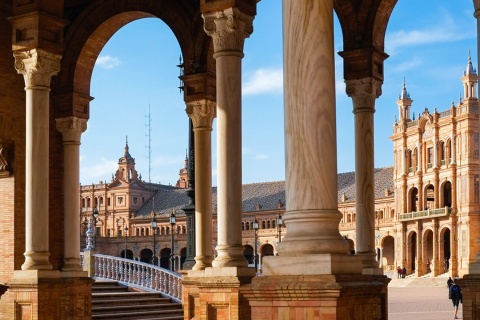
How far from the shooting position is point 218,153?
44.6ft

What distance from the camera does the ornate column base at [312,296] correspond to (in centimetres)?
850

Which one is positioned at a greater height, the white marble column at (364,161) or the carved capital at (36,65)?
the carved capital at (36,65)

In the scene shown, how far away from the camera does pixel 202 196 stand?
54.0 feet

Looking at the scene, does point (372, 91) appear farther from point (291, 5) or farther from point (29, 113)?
point (291, 5)

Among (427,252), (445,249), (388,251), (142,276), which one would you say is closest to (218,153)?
(142,276)

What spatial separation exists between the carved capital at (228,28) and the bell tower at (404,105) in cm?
8410

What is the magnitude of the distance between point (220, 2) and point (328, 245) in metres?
5.86

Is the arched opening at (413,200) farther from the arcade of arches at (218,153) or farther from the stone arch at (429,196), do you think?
the arcade of arches at (218,153)

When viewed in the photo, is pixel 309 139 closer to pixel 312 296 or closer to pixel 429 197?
pixel 312 296

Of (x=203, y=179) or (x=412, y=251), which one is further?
(x=412, y=251)

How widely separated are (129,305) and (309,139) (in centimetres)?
1272

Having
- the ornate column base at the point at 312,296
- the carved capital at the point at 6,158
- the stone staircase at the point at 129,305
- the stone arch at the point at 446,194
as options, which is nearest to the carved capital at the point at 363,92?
the carved capital at the point at 6,158

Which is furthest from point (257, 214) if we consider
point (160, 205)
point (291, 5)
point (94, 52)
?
point (291, 5)

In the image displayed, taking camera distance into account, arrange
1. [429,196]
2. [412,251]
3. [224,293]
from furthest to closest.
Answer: [429,196], [412,251], [224,293]
